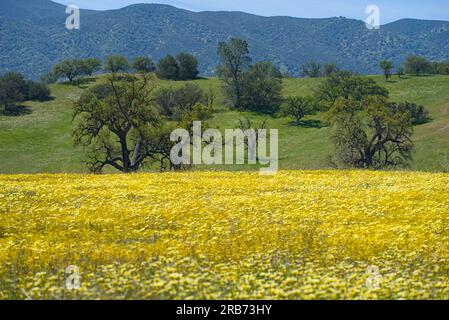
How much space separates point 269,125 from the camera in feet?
373

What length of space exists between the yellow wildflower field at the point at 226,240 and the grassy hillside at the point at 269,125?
4734 centimetres

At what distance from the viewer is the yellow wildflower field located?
11.2m

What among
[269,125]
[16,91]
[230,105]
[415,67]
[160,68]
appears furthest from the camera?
[160,68]

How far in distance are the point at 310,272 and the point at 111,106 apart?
4241cm

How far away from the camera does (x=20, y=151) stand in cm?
9550

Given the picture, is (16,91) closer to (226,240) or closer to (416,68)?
(416,68)

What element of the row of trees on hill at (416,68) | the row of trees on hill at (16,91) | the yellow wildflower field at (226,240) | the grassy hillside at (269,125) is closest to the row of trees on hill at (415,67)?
the row of trees on hill at (416,68)

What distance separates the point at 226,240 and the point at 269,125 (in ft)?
325

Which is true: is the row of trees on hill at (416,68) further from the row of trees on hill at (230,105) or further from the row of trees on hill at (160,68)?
the row of trees on hill at (160,68)

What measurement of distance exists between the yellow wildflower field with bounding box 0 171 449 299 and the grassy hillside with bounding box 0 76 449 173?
47.3 m

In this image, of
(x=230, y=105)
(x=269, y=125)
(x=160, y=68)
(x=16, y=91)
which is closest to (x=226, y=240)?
(x=269, y=125)

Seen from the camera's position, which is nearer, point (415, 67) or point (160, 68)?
point (415, 67)

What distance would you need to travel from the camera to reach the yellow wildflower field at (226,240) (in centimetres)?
1117
